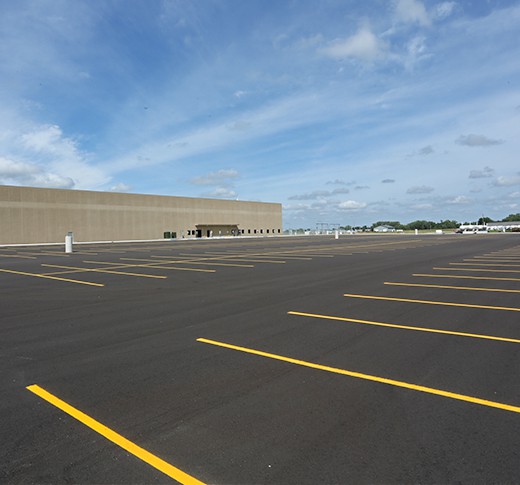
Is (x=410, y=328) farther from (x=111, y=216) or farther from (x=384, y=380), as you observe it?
(x=111, y=216)

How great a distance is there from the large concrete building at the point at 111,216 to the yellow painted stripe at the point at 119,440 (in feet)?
171

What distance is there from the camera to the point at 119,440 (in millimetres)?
3195

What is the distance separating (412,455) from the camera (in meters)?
2.93

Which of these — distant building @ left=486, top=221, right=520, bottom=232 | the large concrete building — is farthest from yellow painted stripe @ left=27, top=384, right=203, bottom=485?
distant building @ left=486, top=221, right=520, bottom=232

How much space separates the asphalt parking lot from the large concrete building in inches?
1862

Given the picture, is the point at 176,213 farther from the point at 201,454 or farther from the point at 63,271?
the point at 201,454

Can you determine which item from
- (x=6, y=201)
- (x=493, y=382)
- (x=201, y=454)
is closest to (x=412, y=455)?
(x=201, y=454)

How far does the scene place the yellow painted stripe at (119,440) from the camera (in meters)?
2.74

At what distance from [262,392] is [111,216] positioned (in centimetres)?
5968

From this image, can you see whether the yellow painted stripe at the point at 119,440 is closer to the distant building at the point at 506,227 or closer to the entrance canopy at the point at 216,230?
the entrance canopy at the point at 216,230

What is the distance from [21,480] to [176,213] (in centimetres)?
6724

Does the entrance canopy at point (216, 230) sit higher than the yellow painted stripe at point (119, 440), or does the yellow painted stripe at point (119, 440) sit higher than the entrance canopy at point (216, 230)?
the entrance canopy at point (216, 230)

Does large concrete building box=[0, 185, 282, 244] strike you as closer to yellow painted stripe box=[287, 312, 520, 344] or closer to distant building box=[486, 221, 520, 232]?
yellow painted stripe box=[287, 312, 520, 344]

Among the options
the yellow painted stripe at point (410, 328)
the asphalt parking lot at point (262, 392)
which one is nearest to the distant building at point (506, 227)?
the yellow painted stripe at point (410, 328)
